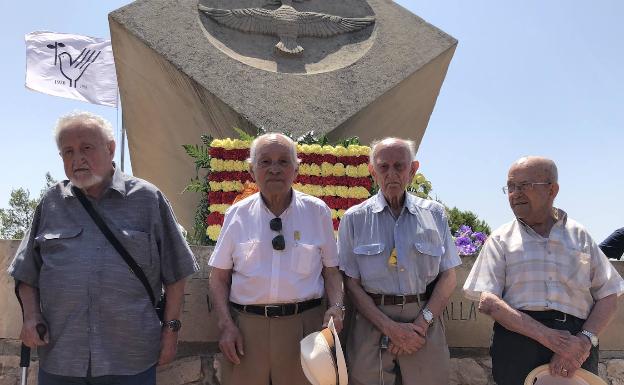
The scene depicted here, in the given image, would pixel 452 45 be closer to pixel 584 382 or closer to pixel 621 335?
pixel 621 335

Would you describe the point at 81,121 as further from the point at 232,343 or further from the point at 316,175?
the point at 316,175

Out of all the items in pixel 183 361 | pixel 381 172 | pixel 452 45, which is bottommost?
pixel 183 361

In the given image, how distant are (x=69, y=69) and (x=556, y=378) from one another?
10.2m

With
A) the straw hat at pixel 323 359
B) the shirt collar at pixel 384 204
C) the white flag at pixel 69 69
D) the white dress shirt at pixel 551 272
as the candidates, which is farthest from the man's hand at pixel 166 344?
the white flag at pixel 69 69

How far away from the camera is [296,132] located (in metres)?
5.99

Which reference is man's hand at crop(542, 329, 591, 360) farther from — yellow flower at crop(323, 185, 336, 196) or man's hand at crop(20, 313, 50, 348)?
yellow flower at crop(323, 185, 336, 196)

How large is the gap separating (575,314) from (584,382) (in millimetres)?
300

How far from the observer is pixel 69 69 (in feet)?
34.6

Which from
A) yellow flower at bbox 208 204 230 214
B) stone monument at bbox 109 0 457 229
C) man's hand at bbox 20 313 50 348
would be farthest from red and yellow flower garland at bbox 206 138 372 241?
man's hand at bbox 20 313 50 348

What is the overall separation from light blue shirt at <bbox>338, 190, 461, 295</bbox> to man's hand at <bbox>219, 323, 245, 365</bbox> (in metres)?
0.62

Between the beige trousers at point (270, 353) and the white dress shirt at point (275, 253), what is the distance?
0.10m

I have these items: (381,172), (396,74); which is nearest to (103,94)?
(396,74)

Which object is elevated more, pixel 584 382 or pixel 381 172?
pixel 381 172

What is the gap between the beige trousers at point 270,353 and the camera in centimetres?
257
